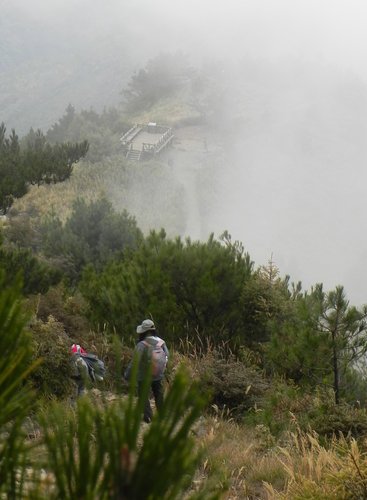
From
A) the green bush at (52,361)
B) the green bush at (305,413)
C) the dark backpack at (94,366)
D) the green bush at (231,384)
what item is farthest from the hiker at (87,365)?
the green bush at (305,413)

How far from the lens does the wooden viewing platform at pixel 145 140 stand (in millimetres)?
40438

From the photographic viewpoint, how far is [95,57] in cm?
13612

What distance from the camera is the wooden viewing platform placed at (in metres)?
40.4

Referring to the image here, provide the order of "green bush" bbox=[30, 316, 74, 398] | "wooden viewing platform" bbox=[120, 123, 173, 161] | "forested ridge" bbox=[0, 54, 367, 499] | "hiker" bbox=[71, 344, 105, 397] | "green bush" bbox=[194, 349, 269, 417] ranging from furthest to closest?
"wooden viewing platform" bbox=[120, 123, 173, 161], "green bush" bbox=[194, 349, 269, 417], "green bush" bbox=[30, 316, 74, 398], "hiker" bbox=[71, 344, 105, 397], "forested ridge" bbox=[0, 54, 367, 499]

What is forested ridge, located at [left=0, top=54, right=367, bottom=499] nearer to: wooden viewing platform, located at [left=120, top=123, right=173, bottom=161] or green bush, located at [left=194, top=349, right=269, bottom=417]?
green bush, located at [left=194, top=349, right=269, bottom=417]

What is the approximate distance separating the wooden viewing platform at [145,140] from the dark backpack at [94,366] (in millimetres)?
33493

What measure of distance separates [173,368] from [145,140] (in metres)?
37.0

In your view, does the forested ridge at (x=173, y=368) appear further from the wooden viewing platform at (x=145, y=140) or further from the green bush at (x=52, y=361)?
the wooden viewing platform at (x=145, y=140)

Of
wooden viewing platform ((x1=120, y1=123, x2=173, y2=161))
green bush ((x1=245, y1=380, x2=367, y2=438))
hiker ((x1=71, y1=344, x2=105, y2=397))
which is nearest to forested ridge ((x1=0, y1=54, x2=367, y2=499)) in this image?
green bush ((x1=245, y1=380, x2=367, y2=438))

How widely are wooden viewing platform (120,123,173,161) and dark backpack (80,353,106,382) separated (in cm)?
3349

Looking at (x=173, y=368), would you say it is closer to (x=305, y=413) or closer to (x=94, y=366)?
(x=94, y=366)

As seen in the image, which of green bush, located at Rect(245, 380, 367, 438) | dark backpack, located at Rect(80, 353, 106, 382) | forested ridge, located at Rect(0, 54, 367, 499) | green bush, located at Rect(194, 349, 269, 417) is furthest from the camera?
green bush, located at Rect(194, 349, 269, 417)

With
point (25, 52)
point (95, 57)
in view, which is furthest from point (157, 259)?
point (25, 52)

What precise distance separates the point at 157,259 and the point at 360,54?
55.1m
